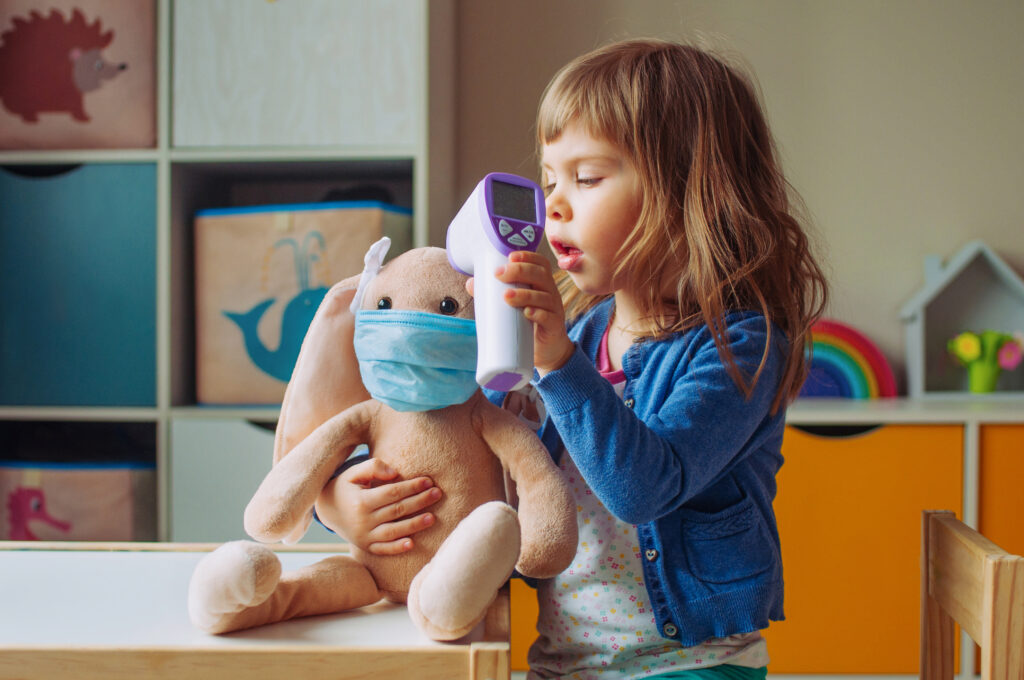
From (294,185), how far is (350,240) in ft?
1.27

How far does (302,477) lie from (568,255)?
28cm

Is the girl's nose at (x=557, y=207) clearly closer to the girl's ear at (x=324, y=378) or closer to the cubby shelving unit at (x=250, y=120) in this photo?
the girl's ear at (x=324, y=378)

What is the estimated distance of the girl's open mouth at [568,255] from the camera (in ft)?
2.35

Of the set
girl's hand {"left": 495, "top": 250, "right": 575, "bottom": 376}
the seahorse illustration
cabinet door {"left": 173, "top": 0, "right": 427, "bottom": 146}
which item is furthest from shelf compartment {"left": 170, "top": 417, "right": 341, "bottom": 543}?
girl's hand {"left": 495, "top": 250, "right": 575, "bottom": 376}

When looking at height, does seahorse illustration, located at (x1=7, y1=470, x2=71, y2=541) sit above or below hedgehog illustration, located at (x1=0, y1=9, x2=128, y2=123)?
below

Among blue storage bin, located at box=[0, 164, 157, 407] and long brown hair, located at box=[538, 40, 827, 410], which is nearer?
long brown hair, located at box=[538, 40, 827, 410]

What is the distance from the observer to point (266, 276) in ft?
4.94

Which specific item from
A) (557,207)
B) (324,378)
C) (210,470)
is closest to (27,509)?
(210,470)

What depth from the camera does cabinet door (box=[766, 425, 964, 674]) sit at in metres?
1.54

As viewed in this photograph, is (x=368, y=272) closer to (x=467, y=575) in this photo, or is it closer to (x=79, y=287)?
(x=467, y=575)

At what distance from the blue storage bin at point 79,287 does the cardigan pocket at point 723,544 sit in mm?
1138

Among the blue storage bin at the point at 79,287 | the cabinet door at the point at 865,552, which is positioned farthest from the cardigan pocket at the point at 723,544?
the blue storage bin at the point at 79,287

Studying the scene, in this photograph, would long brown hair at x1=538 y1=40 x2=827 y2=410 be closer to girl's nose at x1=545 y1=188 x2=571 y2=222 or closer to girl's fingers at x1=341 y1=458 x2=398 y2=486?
girl's nose at x1=545 y1=188 x2=571 y2=222

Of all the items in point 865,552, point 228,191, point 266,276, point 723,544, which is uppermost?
point 228,191
